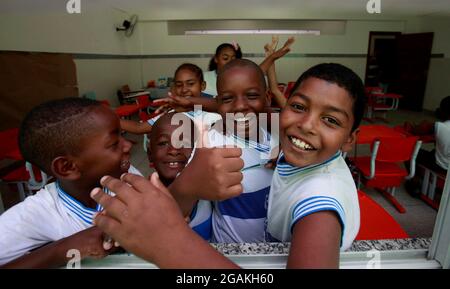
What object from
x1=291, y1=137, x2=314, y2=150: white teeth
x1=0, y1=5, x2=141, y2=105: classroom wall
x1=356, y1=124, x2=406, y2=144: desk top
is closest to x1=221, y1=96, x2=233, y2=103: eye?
x1=291, y1=137, x2=314, y2=150: white teeth

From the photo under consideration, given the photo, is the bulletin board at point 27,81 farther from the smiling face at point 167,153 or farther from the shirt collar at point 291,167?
the shirt collar at point 291,167

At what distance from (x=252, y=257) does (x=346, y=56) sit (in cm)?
998

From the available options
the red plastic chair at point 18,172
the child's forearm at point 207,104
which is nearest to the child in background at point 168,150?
the child's forearm at point 207,104

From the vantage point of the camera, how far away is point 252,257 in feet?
1.78

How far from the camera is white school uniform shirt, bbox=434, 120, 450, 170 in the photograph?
8.88 ft

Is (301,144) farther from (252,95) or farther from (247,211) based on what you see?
(252,95)

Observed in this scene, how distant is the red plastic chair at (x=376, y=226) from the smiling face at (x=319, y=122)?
18.3 inches

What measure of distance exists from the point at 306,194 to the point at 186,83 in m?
1.57

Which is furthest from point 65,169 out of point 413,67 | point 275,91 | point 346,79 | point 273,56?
point 413,67

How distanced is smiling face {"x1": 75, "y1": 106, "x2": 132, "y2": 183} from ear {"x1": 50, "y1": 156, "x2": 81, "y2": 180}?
0.6 inches

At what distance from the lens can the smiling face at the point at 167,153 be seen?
123 cm

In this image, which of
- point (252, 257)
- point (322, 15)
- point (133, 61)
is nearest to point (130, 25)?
point (133, 61)

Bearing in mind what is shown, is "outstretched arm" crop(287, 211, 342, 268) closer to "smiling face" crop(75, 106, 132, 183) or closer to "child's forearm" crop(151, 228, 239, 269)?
"child's forearm" crop(151, 228, 239, 269)
